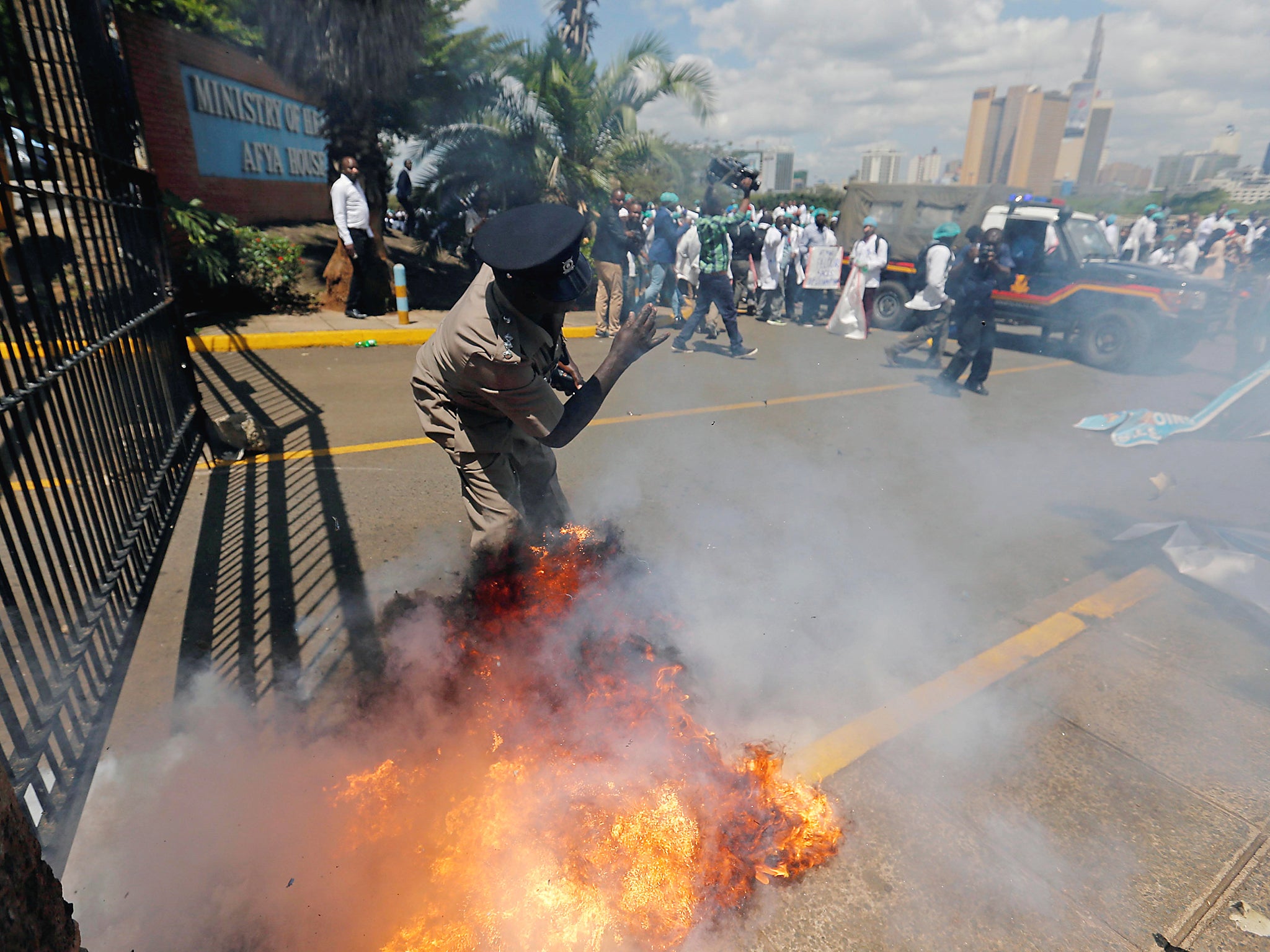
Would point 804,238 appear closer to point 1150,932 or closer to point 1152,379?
point 1152,379

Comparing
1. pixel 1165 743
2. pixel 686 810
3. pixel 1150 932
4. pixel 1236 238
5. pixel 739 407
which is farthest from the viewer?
pixel 1236 238

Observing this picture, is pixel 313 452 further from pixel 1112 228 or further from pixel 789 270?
pixel 1112 228

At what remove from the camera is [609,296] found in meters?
10.5

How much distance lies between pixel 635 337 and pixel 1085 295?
971cm

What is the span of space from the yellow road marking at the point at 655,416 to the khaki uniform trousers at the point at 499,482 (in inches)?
104

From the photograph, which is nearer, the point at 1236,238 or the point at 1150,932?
the point at 1150,932

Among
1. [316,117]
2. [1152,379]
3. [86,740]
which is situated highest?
[316,117]

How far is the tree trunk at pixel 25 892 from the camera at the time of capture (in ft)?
4.37

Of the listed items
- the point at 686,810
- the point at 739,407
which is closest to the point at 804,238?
the point at 739,407

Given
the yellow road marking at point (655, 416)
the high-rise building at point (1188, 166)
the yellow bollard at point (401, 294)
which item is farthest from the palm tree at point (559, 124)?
the high-rise building at point (1188, 166)

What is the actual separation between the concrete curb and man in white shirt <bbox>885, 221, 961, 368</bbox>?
5952mm

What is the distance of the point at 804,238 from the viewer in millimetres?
12531

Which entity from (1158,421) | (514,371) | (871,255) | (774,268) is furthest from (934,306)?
(514,371)

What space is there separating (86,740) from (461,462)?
1.52 meters
